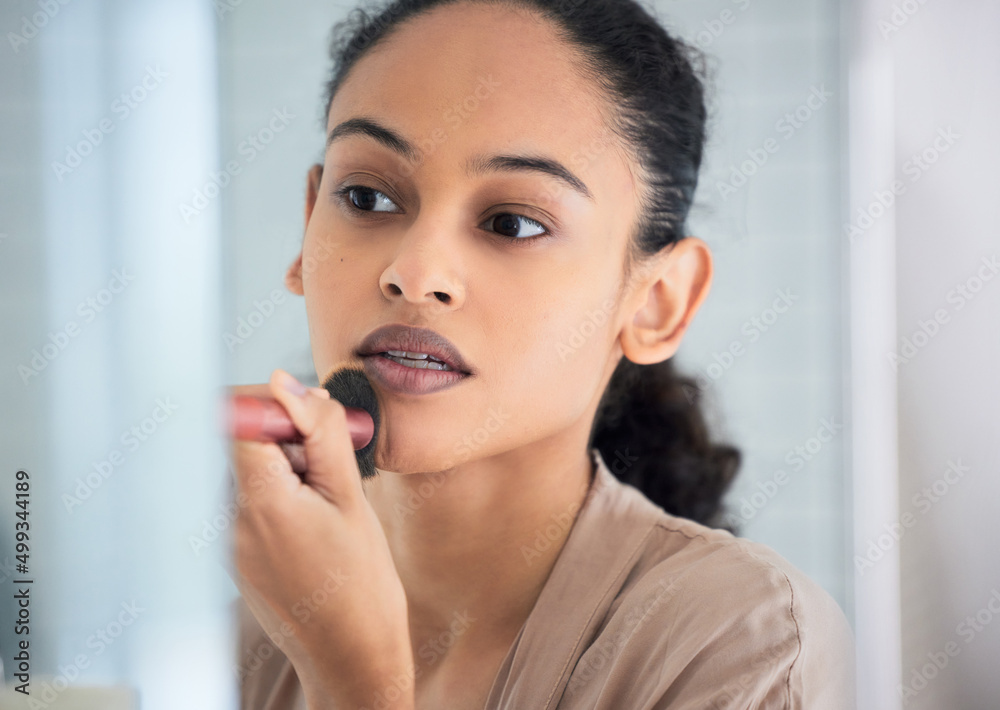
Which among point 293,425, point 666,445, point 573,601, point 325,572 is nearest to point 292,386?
point 293,425

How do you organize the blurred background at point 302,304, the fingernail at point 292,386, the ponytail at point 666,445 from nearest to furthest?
the fingernail at point 292,386
the blurred background at point 302,304
the ponytail at point 666,445

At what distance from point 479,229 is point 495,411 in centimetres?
11

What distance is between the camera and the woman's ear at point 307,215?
1.93 feet

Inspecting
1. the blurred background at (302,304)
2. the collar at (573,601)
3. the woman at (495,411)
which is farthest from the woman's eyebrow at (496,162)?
the collar at (573,601)

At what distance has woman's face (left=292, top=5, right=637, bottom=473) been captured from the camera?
0.49 meters

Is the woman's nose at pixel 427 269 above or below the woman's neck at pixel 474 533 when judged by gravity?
above

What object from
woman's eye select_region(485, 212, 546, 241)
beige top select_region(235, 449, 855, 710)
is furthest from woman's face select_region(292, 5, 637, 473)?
beige top select_region(235, 449, 855, 710)

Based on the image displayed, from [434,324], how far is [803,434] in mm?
312

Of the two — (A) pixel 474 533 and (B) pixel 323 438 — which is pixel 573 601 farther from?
(B) pixel 323 438

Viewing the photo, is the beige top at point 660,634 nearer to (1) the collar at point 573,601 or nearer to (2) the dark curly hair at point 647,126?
(1) the collar at point 573,601

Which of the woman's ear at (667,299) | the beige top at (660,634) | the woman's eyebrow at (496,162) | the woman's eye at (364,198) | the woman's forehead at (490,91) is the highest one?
the woman's forehead at (490,91)

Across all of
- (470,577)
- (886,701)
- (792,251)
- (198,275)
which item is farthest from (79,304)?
(886,701)

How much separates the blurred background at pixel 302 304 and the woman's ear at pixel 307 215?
0.04ft

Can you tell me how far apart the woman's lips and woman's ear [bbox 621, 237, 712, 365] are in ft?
0.43
